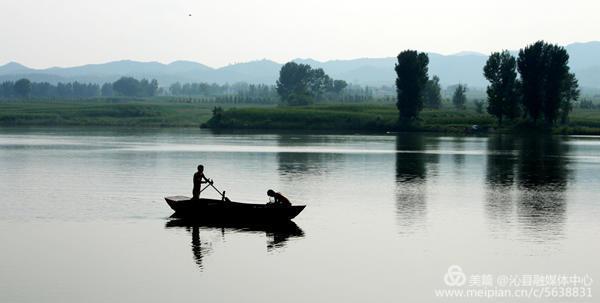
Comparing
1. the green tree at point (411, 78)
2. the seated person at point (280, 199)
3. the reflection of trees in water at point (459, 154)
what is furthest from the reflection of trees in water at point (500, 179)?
the green tree at point (411, 78)

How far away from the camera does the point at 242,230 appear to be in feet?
135

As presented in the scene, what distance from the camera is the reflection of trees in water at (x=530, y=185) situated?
44438 millimetres

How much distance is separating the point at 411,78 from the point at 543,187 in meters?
86.1

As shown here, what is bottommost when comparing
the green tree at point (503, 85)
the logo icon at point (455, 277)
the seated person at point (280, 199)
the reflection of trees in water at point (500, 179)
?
the logo icon at point (455, 277)

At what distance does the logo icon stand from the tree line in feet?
355

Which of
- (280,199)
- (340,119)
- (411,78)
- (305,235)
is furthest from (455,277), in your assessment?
(340,119)

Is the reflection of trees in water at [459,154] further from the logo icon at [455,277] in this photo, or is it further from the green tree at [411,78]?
the logo icon at [455,277]

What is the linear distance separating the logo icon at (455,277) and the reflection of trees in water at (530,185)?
8835 mm

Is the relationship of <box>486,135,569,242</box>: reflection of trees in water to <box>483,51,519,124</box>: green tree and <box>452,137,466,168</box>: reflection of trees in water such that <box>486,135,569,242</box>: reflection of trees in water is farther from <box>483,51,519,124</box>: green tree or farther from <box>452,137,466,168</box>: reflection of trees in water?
<box>483,51,519,124</box>: green tree

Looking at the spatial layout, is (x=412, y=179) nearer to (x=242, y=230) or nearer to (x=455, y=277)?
(x=242, y=230)

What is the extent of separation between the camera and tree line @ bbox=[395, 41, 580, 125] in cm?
13525

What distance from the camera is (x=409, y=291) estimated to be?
96.4ft

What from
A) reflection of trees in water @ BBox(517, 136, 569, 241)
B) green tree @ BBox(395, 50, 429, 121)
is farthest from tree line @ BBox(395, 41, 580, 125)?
reflection of trees in water @ BBox(517, 136, 569, 241)

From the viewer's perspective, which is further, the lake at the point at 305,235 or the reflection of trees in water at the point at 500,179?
the reflection of trees in water at the point at 500,179
